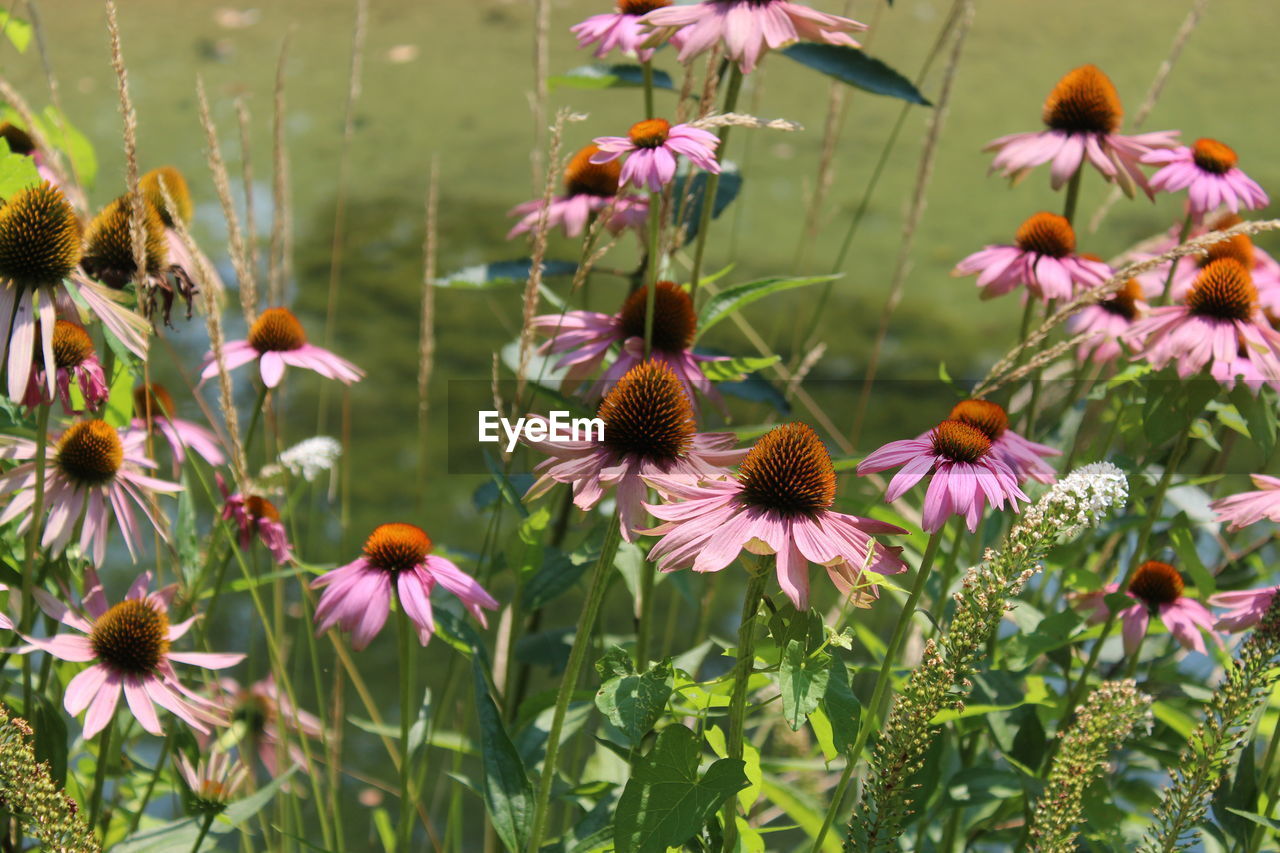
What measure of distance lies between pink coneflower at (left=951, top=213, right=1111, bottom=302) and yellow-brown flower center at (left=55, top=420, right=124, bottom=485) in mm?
751

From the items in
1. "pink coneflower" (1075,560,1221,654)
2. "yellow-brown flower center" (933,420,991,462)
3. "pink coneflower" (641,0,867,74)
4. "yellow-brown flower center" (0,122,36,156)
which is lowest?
"pink coneflower" (1075,560,1221,654)

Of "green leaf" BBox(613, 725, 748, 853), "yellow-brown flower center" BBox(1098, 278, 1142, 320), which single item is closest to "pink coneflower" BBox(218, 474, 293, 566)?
"green leaf" BBox(613, 725, 748, 853)

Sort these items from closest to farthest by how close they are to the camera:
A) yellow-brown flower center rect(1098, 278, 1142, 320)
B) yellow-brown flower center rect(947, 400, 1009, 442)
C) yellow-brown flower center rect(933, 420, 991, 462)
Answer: yellow-brown flower center rect(933, 420, 991, 462), yellow-brown flower center rect(947, 400, 1009, 442), yellow-brown flower center rect(1098, 278, 1142, 320)

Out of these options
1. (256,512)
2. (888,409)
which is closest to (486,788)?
(256,512)

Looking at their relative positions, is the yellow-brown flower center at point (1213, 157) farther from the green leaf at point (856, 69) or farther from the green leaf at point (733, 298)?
the green leaf at point (733, 298)

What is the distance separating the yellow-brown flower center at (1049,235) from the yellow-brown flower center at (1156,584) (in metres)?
0.31

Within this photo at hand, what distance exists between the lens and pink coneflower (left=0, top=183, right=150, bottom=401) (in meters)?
0.77

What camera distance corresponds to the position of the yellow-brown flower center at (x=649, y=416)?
2.31 feet

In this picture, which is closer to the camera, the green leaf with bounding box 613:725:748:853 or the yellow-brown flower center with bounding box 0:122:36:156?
the green leaf with bounding box 613:725:748:853

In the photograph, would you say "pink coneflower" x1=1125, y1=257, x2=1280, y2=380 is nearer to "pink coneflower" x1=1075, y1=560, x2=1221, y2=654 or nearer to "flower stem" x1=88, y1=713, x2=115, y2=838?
"pink coneflower" x1=1075, y1=560, x2=1221, y2=654

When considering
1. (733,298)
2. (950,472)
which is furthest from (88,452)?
(950,472)

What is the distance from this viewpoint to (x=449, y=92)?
3.21 metres

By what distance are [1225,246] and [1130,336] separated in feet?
0.76

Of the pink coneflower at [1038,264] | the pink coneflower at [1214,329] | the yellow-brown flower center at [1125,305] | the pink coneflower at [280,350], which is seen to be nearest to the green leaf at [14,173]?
the pink coneflower at [280,350]
